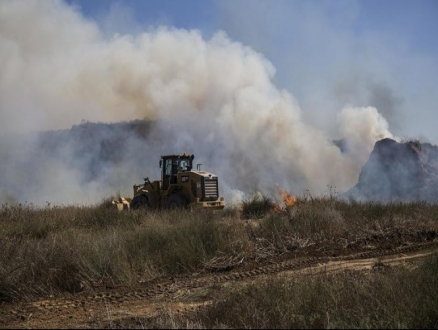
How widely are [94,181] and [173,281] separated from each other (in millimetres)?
32358

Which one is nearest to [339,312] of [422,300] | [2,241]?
[422,300]

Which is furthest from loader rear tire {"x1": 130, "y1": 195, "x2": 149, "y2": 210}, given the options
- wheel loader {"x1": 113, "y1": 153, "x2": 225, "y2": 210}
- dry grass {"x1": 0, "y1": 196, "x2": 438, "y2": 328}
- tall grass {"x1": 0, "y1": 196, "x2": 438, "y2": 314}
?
tall grass {"x1": 0, "y1": 196, "x2": 438, "y2": 314}

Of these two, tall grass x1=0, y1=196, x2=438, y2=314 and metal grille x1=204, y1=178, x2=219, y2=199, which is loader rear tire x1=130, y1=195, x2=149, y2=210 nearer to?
metal grille x1=204, y1=178, x2=219, y2=199

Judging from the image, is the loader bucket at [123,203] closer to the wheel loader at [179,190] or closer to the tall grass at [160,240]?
the wheel loader at [179,190]

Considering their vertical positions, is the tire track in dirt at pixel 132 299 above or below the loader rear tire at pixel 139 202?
below

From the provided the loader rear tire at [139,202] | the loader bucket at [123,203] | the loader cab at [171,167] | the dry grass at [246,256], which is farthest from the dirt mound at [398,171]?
the loader bucket at [123,203]

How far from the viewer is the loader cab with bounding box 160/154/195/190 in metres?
22.1

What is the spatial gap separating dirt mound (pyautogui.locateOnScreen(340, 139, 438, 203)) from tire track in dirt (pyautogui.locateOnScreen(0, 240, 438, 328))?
20.2 m

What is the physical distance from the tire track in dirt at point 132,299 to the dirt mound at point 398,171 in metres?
20.2

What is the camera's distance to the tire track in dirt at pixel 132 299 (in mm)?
6820

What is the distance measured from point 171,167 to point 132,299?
47.6ft

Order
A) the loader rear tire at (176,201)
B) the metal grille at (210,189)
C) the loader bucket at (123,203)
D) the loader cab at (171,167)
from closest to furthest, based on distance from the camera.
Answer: the loader rear tire at (176,201) < the metal grille at (210,189) < the loader bucket at (123,203) < the loader cab at (171,167)

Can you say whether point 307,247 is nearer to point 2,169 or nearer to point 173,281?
point 173,281

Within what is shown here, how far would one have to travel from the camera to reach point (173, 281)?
917cm
